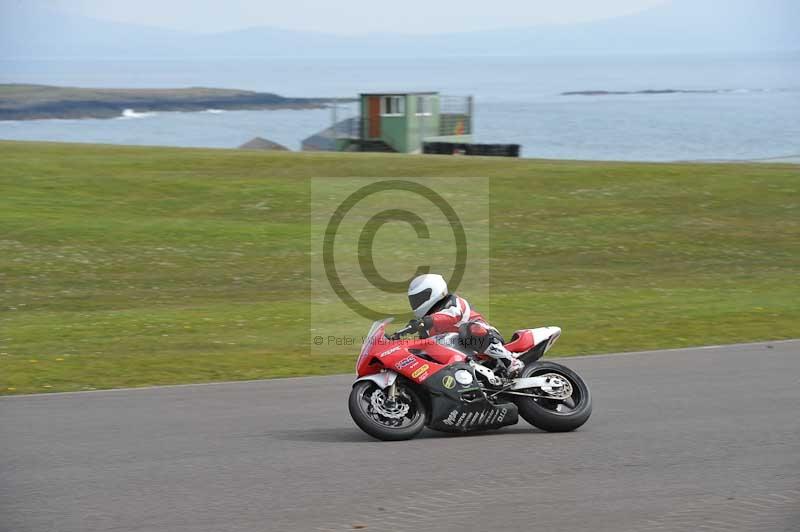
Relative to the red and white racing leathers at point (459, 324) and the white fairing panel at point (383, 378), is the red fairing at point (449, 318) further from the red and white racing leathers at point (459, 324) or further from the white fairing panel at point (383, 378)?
the white fairing panel at point (383, 378)

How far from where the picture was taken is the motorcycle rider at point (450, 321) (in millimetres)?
9461

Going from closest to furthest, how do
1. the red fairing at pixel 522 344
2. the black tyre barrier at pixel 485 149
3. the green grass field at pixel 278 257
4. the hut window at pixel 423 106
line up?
the red fairing at pixel 522 344, the green grass field at pixel 278 257, the black tyre barrier at pixel 485 149, the hut window at pixel 423 106

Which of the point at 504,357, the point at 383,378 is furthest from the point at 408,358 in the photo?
the point at 504,357

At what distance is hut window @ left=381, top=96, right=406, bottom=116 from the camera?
61906mm

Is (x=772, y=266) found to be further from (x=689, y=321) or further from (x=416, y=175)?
(x=416, y=175)

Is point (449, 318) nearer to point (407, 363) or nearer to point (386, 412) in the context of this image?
point (407, 363)

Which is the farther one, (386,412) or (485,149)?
(485,149)

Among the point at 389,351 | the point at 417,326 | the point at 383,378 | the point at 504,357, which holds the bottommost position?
the point at 383,378

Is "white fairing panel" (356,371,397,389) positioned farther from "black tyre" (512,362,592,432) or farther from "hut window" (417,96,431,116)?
"hut window" (417,96,431,116)

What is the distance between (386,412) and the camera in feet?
30.6

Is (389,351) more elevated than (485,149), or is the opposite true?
(485,149)

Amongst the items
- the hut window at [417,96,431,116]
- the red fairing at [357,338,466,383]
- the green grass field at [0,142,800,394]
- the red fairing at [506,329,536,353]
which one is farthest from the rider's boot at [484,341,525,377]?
the hut window at [417,96,431,116]

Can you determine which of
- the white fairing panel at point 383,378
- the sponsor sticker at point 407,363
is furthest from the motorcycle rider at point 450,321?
the white fairing panel at point 383,378

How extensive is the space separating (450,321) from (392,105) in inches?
2105
